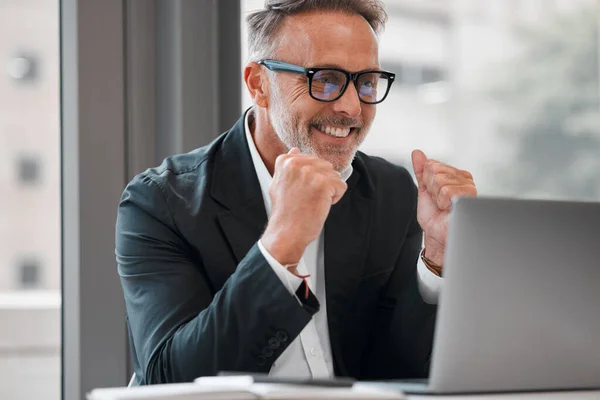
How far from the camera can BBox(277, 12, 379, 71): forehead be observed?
1.67 meters

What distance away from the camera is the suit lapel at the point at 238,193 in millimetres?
1600

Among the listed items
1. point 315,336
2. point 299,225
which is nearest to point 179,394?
point 299,225

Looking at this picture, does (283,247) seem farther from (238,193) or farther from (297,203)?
(238,193)

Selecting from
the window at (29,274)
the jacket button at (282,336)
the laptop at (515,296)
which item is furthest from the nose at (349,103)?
the window at (29,274)

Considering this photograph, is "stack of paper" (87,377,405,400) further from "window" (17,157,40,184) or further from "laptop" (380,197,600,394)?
"window" (17,157,40,184)

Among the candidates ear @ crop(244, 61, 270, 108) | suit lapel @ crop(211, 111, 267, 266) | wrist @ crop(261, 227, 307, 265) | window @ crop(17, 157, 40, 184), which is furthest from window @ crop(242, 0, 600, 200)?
wrist @ crop(261, 227, 307, 265)

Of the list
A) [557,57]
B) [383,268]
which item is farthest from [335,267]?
[557,57]

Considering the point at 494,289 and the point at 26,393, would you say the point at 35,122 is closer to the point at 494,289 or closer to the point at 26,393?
the point at 26,393

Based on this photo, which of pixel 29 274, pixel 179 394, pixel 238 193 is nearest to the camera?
pixel 179 394

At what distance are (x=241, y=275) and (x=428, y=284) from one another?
0.45 meters

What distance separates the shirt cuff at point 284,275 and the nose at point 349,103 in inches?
18.7

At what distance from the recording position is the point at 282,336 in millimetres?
1285

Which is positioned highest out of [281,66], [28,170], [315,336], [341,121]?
[281,66]

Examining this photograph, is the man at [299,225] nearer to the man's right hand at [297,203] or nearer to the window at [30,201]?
the man's right hand at [297,203]
